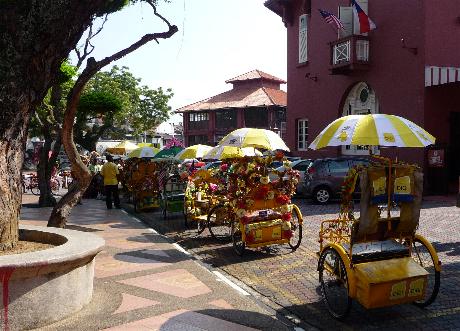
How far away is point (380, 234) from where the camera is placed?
5.27m

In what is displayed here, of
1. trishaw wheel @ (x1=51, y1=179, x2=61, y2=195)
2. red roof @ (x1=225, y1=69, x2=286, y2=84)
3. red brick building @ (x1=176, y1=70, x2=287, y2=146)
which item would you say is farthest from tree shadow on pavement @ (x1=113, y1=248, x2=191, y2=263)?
red roof @ (x1=225, y1=69, x2=286, y2=84)

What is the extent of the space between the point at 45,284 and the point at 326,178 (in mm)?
11548

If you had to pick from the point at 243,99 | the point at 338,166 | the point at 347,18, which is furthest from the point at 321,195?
the point at 243,99

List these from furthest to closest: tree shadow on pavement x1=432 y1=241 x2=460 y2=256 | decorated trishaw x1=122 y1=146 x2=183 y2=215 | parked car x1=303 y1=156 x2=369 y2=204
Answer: parked car x1=303 y1=156 x2=369 y2=204 → decorated trishaw x1=122 y1=146 x2=183 y2=215 → tree shadow on pavement x1=432 y1=241 x2=460 y2=256

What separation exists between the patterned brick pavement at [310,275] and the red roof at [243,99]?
3070 centimetres

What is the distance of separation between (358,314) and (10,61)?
4876mm

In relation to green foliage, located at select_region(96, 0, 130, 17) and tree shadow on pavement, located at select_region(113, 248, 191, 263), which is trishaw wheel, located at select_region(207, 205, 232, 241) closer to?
tree shadow on pavement, located at select_region(113, 248, 191, 263)

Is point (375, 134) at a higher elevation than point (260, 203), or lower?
higher

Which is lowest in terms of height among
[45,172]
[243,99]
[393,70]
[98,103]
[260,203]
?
[260,203]

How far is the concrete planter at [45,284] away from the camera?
4523 millimetres

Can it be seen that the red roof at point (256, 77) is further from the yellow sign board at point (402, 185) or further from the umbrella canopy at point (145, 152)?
the yellow sign board at point (402, 185)

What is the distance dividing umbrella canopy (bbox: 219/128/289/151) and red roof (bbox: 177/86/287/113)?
31991mm

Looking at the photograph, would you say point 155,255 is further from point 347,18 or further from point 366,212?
point 347,18

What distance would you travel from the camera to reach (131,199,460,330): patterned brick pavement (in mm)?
5094
